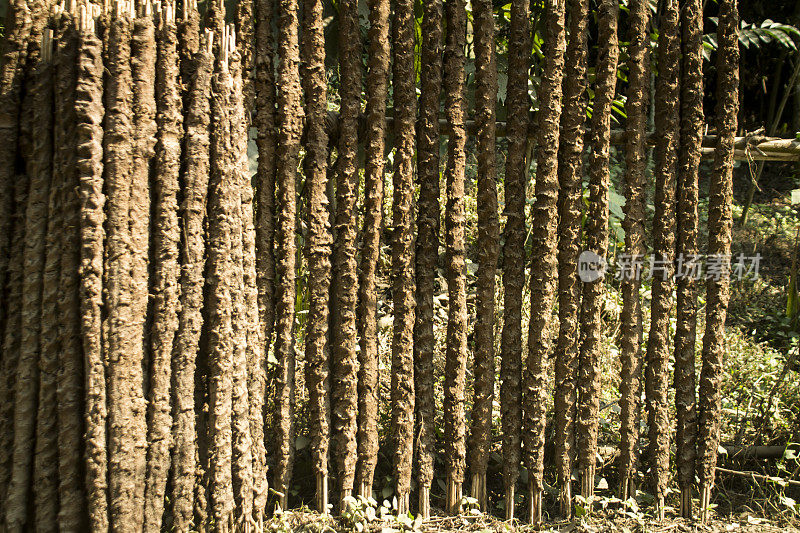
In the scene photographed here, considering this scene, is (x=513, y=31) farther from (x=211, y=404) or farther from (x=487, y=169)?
(x=211, y=404)

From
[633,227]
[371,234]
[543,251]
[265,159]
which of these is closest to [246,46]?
[265,159]

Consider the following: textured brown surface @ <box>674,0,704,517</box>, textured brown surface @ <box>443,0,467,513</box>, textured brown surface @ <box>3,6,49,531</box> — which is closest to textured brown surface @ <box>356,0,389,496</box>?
textured brown surface @ <box>443,0,467,513</box>

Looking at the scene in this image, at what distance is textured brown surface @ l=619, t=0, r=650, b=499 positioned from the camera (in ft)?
9.85

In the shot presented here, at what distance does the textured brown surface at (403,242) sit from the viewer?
2818 mm

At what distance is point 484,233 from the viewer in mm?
2914

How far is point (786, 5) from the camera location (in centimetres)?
833

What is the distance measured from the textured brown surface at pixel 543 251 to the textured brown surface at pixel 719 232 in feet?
2.73

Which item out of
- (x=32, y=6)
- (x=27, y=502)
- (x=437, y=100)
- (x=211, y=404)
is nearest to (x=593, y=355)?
(x=437, y=100)

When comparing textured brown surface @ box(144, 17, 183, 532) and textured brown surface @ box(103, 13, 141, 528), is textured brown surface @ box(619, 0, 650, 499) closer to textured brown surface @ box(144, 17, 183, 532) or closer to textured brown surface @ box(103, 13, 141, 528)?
textured brown surface @ box(144, 17, 183, 532)

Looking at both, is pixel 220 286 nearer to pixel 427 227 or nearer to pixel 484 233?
pixel 427 227

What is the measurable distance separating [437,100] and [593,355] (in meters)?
1.41

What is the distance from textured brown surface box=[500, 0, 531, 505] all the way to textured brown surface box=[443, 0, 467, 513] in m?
0.21

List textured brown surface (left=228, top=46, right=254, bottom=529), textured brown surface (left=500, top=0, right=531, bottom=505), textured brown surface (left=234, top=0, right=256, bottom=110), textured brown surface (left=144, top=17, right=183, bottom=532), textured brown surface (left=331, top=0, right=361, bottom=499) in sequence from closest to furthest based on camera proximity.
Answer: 1. textured brown surface (left=144, top=17, right=183, bottom=532)
2. textured brown surface (left=228, top=46, right=254, bottom=529)
3. textured brown surface (left=234, top=0, right=256, bottom=110)
4. textured brown surface (left=331, top=0, right=361, bottom=499)
5. textured brown surface (left=500, top=0, right=531, bottom=505)

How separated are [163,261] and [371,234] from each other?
0.89 meters
